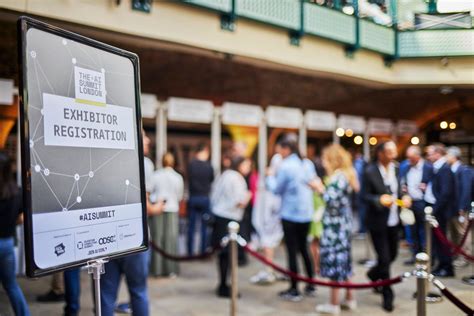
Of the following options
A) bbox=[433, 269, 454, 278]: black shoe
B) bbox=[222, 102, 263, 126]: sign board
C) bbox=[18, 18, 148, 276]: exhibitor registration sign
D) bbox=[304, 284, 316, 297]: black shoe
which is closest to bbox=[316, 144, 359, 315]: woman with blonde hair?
bbox=[304, 284, 316, 297]: black shoe

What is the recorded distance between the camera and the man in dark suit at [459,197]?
13.4 ft

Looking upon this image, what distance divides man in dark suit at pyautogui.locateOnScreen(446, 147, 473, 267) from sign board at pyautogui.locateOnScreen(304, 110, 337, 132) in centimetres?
623

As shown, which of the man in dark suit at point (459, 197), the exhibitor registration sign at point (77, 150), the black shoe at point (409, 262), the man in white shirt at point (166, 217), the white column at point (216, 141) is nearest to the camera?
the exhibitor registration sign at point (77, 150)

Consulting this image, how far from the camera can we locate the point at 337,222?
503cm

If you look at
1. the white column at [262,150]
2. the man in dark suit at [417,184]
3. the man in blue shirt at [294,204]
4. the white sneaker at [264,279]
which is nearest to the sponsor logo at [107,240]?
the man in blue shirt at [294,204]

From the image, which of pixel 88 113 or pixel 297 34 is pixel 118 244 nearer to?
pixel 88 113

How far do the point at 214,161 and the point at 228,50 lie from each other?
319 centimetres

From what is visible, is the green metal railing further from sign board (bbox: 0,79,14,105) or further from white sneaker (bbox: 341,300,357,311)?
white sneaker (bbox: 341,300,357,311)

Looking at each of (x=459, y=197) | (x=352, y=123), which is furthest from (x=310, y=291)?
(x=352, y=123)

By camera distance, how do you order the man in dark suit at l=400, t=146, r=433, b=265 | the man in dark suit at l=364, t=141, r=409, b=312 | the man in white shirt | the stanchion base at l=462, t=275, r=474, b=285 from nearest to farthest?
the stanchion base at l=462, t=275, r=474, b=285 < the man in dark suit at l=364, t=141, r=409, b=312 < the man in dark suit at l=400, t=146, r=433, b=265 < the man in white shirt

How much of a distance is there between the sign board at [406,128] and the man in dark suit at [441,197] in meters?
0.71

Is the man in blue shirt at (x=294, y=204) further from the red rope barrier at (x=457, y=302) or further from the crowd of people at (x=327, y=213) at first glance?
the red rope barrier at (x=457, y=302)

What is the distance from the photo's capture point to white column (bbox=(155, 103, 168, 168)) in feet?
29.2

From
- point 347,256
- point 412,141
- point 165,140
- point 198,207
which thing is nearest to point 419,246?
point 347,256
